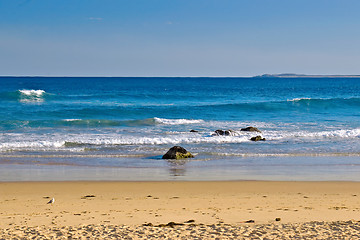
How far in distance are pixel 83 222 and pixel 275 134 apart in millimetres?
17542

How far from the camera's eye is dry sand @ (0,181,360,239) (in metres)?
6.74

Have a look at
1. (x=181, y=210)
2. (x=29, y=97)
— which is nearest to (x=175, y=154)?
(x=181, y=210)

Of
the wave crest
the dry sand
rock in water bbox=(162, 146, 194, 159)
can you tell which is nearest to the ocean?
rock in water bbox=(162, 146, 194, 159)

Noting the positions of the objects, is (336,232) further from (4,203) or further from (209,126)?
(209,126)

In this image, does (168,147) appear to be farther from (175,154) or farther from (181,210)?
(181,210)

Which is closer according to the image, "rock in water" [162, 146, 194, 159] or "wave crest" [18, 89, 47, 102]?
"rock in water" [162, 146, 194, 159]

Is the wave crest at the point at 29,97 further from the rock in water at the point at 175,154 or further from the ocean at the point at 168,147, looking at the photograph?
the rock in water at the point at 175,154

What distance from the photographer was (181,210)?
→ 28.4 feet

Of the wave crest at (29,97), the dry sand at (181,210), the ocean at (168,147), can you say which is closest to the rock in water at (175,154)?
the ocean at (168,147)

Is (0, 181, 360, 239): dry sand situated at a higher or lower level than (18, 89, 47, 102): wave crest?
lower

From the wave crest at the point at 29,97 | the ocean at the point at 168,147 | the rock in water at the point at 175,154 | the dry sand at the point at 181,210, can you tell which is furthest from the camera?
the wave crest at the point at 29,97

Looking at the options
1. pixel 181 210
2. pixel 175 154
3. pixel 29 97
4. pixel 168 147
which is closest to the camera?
pixel 181 210

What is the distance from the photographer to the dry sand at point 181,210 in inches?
265

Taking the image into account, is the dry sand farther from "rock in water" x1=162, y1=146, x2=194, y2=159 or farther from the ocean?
"rock in water" x1=162, y1=146, x2=194, y2=159
